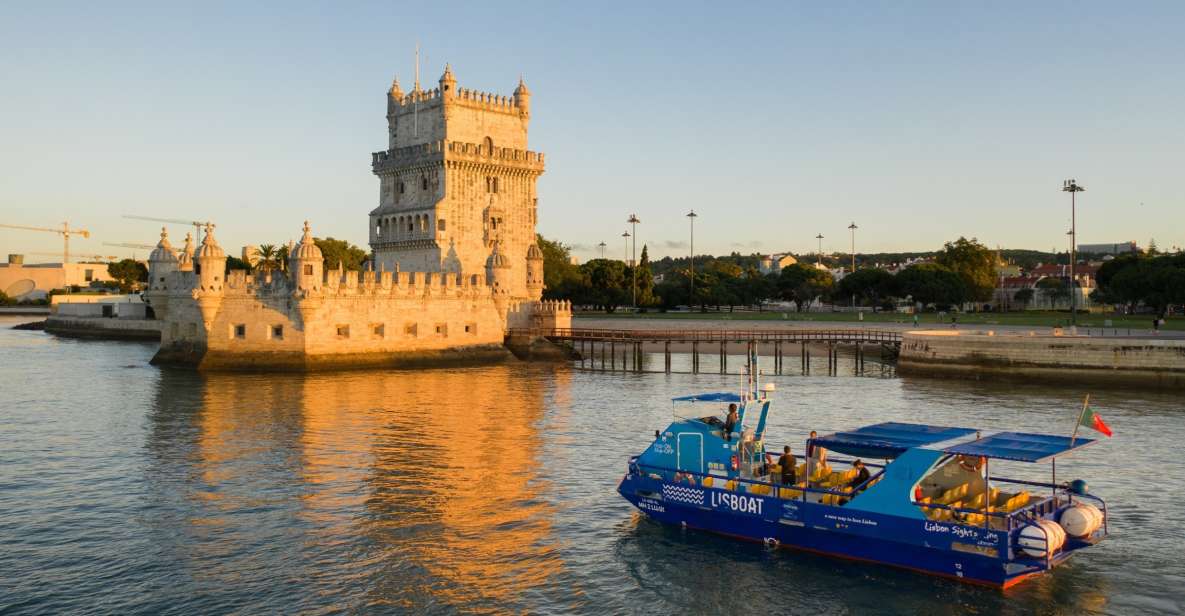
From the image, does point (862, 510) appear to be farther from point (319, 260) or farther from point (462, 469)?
point (319, 260)

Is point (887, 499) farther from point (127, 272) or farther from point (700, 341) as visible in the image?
point (127, 272)

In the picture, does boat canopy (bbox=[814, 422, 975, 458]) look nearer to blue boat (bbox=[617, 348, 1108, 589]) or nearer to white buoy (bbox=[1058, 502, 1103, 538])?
blue boat (bbox=[617, 348, 1108, 589])

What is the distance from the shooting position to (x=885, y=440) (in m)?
23.9

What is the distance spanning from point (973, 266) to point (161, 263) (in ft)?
400

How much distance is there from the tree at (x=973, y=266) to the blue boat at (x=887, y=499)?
130 m

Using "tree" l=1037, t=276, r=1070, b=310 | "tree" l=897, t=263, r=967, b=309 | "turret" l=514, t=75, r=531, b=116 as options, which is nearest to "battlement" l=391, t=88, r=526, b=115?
"turret" l=514, t=75, r=531, b=116

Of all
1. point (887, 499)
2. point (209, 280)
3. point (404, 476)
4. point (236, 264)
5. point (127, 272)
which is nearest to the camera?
point (887, 499)

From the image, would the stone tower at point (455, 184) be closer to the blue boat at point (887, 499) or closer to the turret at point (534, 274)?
the turret at point (534, 274)

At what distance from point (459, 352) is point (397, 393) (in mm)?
19407

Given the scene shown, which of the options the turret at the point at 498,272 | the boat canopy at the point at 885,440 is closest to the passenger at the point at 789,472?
the boat canopy at the point at 885,440

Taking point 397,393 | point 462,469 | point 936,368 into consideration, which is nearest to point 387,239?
point 397,393

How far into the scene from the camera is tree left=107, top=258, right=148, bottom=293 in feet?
514

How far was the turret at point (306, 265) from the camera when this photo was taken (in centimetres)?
6322

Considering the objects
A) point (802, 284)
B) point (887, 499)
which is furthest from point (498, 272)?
point (802, 284)
